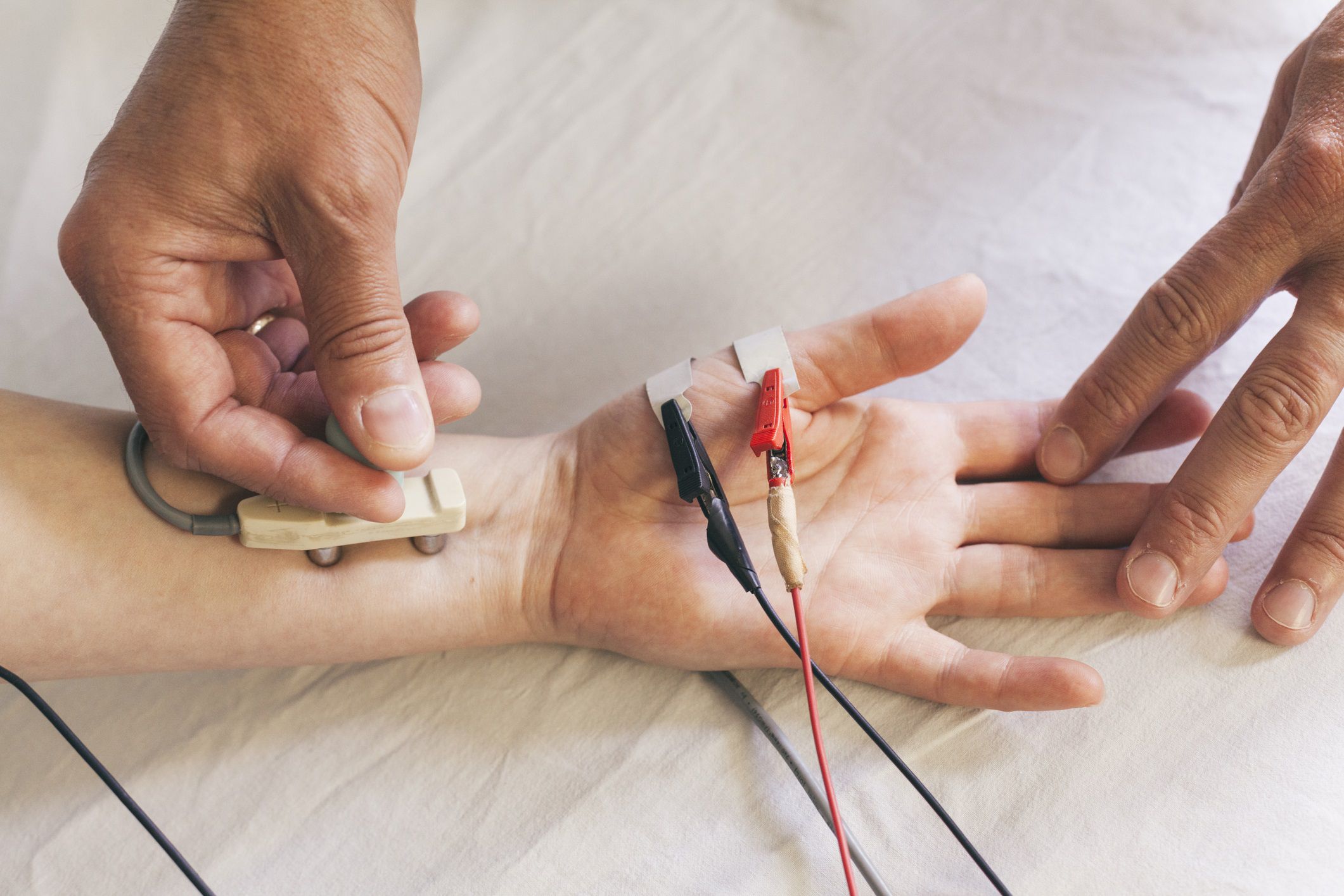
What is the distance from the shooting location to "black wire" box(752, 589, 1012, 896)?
31.8 inches

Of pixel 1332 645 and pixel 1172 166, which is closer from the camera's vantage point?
pixel 1332 645

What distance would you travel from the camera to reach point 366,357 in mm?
779

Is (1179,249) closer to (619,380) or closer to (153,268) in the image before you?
(619,380)

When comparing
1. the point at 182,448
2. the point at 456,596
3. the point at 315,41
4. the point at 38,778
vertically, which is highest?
the point at 315,41

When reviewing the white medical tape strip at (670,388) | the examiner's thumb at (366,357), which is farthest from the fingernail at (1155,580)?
the examiner's thumb at (366,357)

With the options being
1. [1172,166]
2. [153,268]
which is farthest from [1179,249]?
[153,268]

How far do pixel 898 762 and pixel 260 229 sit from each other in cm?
76

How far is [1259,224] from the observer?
92 centimetres

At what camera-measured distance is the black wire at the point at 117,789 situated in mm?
809

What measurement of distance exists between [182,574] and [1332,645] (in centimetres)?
116

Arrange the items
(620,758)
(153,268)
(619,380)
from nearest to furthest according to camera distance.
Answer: (153,268)
(620,758)
(619,380)

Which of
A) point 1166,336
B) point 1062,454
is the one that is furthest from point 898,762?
point 1166,336

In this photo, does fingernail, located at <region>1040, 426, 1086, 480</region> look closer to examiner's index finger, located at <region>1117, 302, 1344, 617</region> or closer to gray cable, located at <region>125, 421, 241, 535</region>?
examiner's index finger, located at <region>1117, 302, 1344, 617</region>

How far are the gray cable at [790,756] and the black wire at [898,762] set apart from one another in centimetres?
7
